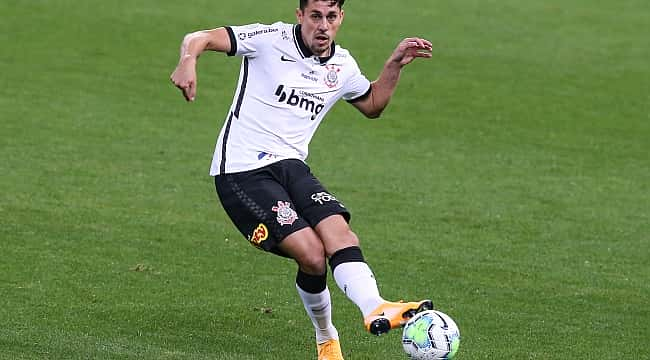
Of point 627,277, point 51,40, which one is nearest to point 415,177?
point 627,277

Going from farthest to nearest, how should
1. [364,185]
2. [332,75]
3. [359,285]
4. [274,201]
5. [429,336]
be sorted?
[364,185], [332,75], [274,201], [359,285], [429,336]

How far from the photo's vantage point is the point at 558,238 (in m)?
12.8

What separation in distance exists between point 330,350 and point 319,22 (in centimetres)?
218

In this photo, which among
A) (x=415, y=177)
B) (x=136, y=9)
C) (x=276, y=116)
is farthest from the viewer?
(x=136, y=9)

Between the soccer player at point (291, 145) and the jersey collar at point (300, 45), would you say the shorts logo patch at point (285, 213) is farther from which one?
the jersey collar at point (300, 45)

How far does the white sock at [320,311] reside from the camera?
27.6 feet

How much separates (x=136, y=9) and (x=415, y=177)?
10.4 metres

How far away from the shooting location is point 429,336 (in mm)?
7074

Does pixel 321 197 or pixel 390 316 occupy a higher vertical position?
pixel 321 197

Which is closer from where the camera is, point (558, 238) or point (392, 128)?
point (558, 238)

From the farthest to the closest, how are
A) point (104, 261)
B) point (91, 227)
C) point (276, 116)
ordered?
1. point (91, 227)
2. point (104, 261)
3. point (276, 116)

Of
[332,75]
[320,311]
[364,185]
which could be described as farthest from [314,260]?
[364,185]

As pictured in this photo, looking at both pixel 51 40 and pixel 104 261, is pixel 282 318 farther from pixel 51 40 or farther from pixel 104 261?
pixel 51 40

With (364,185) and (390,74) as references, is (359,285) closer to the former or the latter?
(390,74)
